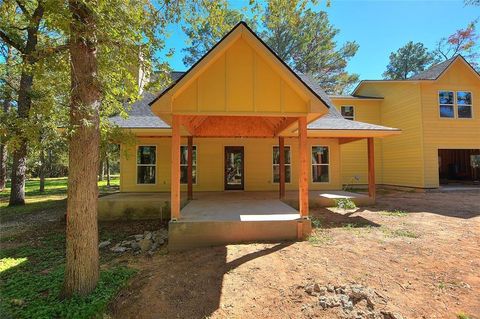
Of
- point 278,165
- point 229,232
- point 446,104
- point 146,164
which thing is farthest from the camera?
point 446,104

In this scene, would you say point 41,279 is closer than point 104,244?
Yes

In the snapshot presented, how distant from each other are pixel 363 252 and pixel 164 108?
4874 millimetres

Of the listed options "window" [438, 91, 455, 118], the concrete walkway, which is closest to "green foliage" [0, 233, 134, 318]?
the concrete walkway

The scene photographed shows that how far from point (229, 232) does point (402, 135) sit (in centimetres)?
1387

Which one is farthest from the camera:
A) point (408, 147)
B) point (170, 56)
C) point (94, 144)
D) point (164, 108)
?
point (408, 147)

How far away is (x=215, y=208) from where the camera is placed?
25.5ft

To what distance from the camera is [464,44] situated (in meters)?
27.2

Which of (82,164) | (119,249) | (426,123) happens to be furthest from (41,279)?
(426,123)

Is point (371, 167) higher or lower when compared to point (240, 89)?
lower

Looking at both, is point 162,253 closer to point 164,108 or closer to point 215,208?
point 215,208

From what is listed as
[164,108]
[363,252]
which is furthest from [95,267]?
[363,252]

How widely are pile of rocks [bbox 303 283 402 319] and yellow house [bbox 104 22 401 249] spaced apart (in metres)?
2.20

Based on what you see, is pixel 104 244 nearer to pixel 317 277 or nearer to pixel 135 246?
pixel 135 246

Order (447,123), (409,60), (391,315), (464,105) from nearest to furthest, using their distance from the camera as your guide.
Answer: (391,315) < (447,123) < (464,105) < (409,60)
